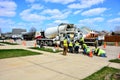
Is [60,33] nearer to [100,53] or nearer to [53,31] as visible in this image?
[53,31]

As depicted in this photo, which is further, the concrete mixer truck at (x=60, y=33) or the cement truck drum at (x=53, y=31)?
the cement truck drum at (x=53, y=31)

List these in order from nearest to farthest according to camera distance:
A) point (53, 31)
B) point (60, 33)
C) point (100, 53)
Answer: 1. point (100, 53)
2. point (60, 33)
3. point (53, 31)

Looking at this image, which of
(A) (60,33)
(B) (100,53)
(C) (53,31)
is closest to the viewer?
(B) (100,53)

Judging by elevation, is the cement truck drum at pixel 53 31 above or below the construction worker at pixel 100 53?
above

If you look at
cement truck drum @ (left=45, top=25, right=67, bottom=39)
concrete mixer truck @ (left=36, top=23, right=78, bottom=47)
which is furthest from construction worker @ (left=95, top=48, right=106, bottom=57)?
cement truck drum @ (left=45, top=25, right=67, bottom=39)

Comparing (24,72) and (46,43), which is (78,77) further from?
(46,43)

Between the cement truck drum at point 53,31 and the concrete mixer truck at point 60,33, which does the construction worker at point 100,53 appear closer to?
the concrete mixer truck at point 60,33

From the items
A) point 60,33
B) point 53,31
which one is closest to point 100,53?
point 60,33

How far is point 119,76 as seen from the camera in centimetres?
788

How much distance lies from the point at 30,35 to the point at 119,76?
5396 cm

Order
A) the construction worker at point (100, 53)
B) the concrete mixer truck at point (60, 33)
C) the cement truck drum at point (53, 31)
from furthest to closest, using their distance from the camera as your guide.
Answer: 1. the cement truck drum at point (53, 31)
2. the concrete mixer truck at point (60, 33)
3. the construction worker at point (100, 53)

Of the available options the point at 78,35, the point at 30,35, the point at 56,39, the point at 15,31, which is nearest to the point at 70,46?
the point at 78,35

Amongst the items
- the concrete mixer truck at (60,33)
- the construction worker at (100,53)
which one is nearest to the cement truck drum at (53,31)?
the concrete mixer truck at (60,33)

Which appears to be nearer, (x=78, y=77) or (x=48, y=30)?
(x=78, y=77)
